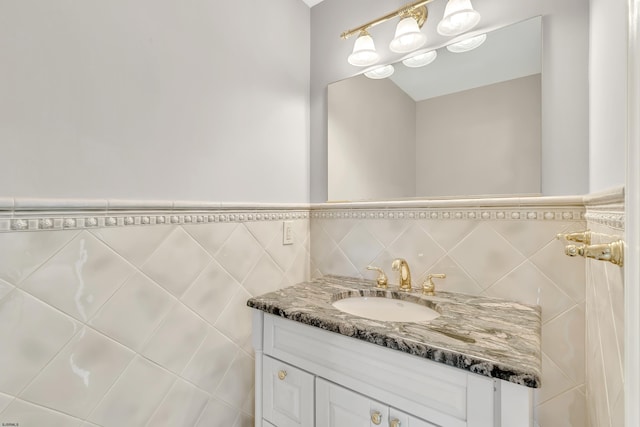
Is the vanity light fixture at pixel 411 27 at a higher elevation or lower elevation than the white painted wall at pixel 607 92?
higher

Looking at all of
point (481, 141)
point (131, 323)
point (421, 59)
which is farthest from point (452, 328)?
point (421, 59)

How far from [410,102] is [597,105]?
64cm

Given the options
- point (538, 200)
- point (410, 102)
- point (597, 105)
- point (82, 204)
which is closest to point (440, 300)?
point (538, 200)

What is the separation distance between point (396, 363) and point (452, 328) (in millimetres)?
180

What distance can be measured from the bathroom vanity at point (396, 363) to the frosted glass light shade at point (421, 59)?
3.08 feet

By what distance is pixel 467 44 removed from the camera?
1.12m

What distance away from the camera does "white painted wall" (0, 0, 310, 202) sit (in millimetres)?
739

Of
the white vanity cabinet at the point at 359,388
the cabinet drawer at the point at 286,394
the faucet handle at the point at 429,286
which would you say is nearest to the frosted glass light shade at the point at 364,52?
the faucet handle at the point at 429,286

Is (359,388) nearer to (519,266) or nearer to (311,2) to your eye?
(519,266)

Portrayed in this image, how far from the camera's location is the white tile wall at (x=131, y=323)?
0.73 m

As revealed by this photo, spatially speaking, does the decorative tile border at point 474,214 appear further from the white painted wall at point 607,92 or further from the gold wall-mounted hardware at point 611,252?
the gold wall-mounted hardware at point 611,252

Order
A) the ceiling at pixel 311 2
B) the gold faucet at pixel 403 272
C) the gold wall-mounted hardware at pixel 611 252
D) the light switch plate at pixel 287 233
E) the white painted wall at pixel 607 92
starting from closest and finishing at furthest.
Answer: the gold wall-mounted hardware at pixel 611 252, the white painted wall at pixel 607 92, the gold faucet at pixel 403 272, the light switch plate at pixel 287 233, the ceiling at pixel 311 2

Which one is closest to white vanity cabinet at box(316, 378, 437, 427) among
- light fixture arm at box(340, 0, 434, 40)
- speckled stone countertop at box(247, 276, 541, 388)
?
speckled stone countertop at box(247, 276, 541, 388)

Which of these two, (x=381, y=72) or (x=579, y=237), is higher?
(x=381, y=72)
